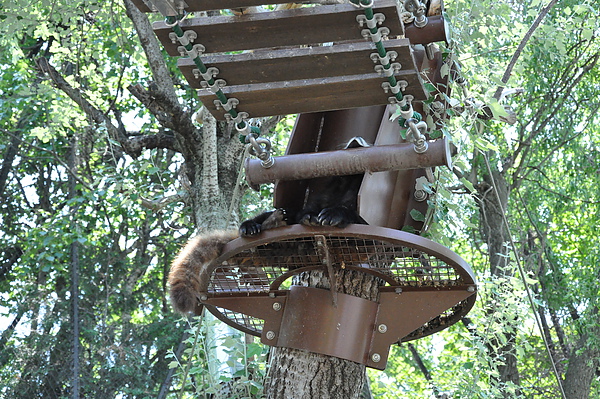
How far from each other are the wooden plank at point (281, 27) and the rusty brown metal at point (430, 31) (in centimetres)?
46

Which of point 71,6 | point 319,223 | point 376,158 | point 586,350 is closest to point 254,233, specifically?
point 319,223

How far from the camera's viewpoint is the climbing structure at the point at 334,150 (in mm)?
1896

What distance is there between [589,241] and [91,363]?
552 centimetres

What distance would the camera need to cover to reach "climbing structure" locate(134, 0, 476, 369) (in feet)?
6.22

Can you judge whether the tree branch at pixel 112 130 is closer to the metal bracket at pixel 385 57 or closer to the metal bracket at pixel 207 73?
the metal bracket at pixel 207 73

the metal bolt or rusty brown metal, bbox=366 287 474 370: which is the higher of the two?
the metal bolt

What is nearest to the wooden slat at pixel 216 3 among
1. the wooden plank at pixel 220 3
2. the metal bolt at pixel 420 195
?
the wooden plank at pixel 220 3

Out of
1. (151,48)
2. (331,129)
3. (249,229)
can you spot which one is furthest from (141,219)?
(249,229)

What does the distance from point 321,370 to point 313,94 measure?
3.57 ft

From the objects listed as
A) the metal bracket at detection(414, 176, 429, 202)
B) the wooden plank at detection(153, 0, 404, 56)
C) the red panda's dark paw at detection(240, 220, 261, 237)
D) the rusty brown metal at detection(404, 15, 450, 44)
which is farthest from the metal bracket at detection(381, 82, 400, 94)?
the metal bracket at detection(414, 176, 429, 202)

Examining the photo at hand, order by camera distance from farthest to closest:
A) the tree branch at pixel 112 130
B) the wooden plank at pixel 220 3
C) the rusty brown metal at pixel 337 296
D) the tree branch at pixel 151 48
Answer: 1. the tree branch at pixel 112 130
2. the tree branch at pixel 151 48
3. the rusty brown metal at pixel 337 296
4. the wooden plank at pixel 220 3

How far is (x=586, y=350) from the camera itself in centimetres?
758

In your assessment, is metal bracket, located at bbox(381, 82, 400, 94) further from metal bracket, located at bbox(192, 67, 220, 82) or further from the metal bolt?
the metal bolt

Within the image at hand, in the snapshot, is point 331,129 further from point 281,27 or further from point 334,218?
point 281,27
